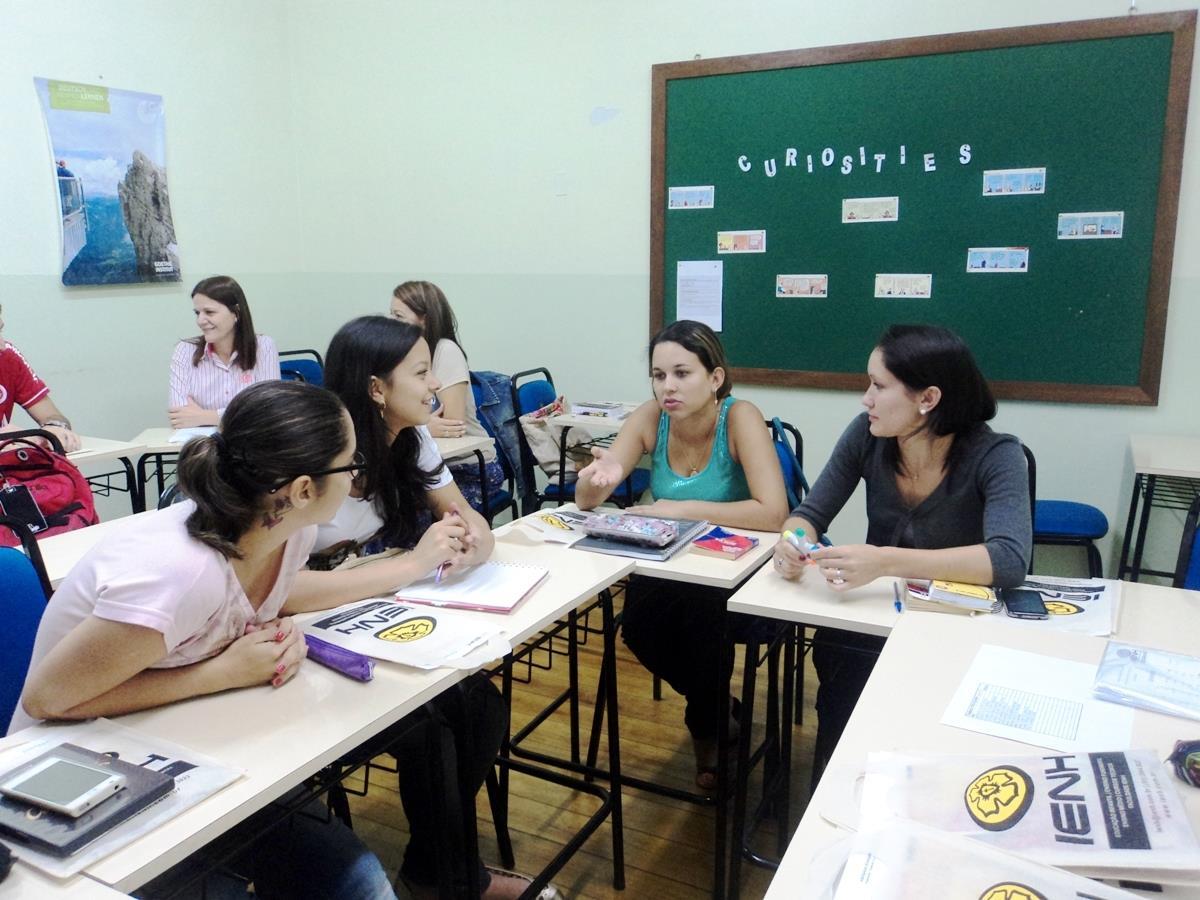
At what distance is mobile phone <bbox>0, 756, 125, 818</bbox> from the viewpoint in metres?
Result: 1.04

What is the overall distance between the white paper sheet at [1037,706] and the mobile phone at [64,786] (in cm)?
111

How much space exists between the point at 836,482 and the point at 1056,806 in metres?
1.30

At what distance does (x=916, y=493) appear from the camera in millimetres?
2107

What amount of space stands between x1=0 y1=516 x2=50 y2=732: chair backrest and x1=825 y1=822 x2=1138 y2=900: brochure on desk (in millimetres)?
1311

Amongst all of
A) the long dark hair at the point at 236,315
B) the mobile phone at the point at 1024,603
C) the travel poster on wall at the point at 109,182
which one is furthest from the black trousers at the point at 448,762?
the travel poster on wall at the point at 109,182

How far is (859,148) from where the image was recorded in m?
3.69

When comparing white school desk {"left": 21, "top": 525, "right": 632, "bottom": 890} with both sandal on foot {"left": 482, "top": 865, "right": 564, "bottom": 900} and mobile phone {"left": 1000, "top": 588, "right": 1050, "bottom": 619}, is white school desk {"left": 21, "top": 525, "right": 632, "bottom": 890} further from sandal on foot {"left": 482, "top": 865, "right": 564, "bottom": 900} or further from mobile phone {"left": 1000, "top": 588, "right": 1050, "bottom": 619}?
mobile phone {"left": 1000, "top": 588, "right": 1050, "bottom": 619}

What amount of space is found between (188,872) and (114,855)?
291 millimetres

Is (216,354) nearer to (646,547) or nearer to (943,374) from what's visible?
(646,547)

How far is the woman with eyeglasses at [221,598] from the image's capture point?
1.22 metres

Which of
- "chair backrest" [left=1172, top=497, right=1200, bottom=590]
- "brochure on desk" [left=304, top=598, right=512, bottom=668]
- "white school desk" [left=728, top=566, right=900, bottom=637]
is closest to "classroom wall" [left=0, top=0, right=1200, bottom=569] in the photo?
"chair backrest" [left=1172, top=497, right=1200, bottom=590]

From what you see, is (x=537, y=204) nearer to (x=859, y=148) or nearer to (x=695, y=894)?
(x=859, y=148)

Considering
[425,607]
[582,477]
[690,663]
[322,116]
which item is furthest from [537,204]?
[425,607]

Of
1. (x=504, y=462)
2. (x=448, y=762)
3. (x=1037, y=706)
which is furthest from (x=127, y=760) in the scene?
(x=504, y=462)
